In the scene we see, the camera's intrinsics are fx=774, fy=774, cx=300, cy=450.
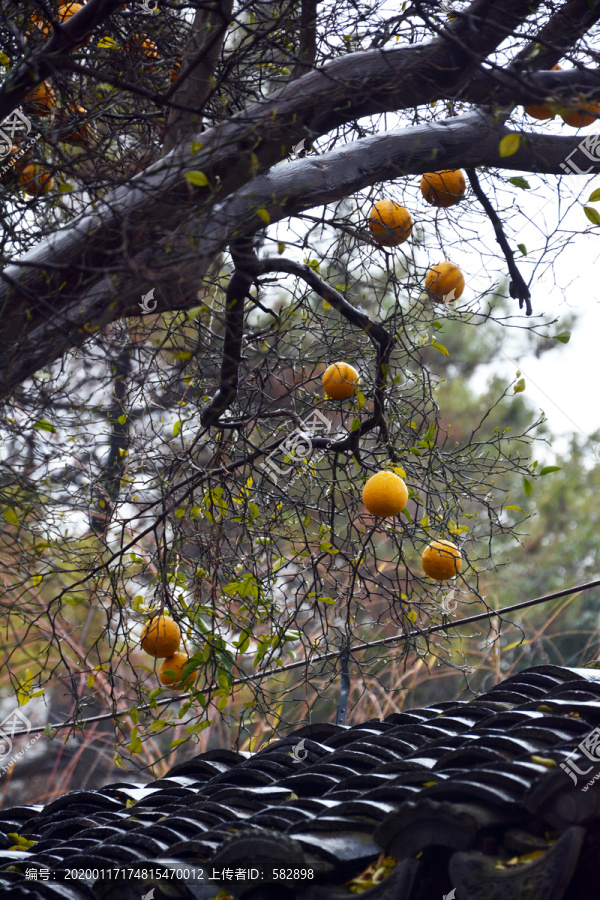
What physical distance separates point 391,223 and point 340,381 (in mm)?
471

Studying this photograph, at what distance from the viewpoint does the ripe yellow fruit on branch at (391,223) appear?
216 centimetres

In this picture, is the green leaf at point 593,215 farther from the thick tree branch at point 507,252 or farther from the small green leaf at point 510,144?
the thick tree branch at point 507,252

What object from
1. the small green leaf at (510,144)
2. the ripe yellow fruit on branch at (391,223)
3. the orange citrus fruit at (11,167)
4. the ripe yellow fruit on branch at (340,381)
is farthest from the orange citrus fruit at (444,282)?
the orange citrus fruit at (11,167)

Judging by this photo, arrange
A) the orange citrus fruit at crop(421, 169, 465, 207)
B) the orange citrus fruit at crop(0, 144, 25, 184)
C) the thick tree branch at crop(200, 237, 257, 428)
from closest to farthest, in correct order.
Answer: the thick tree branch at crop(200, 237, 257, 428)
the orange citrus fruit at crop(0, 144, 25, 184)
the orange citrus fruit at crop(421, 169, 465, 207)

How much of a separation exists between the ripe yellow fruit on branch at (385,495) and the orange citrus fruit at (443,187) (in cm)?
84

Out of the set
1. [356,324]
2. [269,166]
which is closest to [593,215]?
[269,166]

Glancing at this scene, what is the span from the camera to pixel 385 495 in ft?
6.91

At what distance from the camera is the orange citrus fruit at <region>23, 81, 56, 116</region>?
2293mm

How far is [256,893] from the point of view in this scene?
164 centimetres

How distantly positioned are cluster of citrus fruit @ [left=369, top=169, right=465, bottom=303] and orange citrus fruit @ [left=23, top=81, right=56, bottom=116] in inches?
40.9

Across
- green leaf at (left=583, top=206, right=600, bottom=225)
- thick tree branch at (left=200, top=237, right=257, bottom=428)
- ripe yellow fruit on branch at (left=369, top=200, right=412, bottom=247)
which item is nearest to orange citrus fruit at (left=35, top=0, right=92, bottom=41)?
thick tree branch at (left=200, top=237, right=257, bottom=428)

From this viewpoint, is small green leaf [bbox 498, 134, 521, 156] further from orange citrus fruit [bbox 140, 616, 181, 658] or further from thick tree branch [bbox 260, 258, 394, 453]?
orange citrus fruit [bbox 140, 616, 181, 658]

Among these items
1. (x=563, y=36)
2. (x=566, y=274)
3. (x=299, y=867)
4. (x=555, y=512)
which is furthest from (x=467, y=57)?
(x=555, y=512)

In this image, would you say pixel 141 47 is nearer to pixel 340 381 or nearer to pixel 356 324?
pixel 356 324
